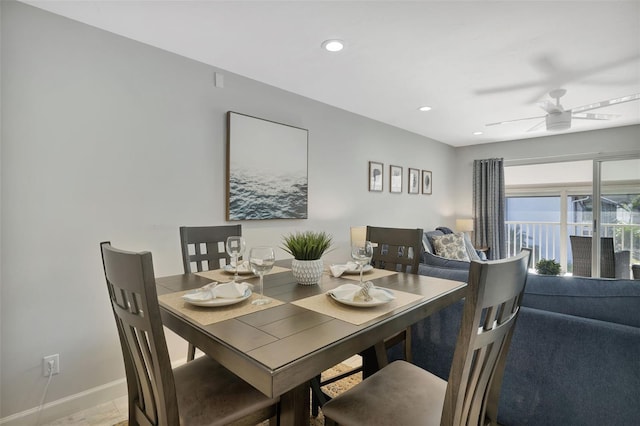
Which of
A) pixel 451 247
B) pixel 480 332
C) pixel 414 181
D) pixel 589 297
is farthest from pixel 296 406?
pixel 414 181

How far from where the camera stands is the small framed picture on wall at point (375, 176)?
4086 mm

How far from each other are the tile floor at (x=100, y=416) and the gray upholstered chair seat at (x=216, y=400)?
100 centimetres

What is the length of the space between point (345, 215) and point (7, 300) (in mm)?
2850

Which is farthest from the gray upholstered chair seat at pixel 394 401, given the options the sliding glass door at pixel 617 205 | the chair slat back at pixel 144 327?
the sliding glass door at pixel 617 205

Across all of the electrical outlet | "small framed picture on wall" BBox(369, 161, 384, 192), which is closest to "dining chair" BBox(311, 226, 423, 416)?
the electrical outlet

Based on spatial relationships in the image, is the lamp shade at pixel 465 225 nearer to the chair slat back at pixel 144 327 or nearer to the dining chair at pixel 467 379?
the dining chair at pixel 467 379

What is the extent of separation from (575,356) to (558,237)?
4.90 metres

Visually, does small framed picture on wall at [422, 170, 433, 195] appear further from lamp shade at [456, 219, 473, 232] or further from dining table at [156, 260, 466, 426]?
dining table at [156, 260, 466, 426]

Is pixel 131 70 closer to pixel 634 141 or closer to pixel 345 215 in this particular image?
pixel 345 215

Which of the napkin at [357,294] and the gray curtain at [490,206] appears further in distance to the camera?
the gray curtain at [490,206]

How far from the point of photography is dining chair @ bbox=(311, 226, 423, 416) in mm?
1907

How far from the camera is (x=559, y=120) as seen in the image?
3.19 m

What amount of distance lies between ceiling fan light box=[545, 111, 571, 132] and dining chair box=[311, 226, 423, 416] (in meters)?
2.34

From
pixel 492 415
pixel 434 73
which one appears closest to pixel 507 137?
pixel 434 73
